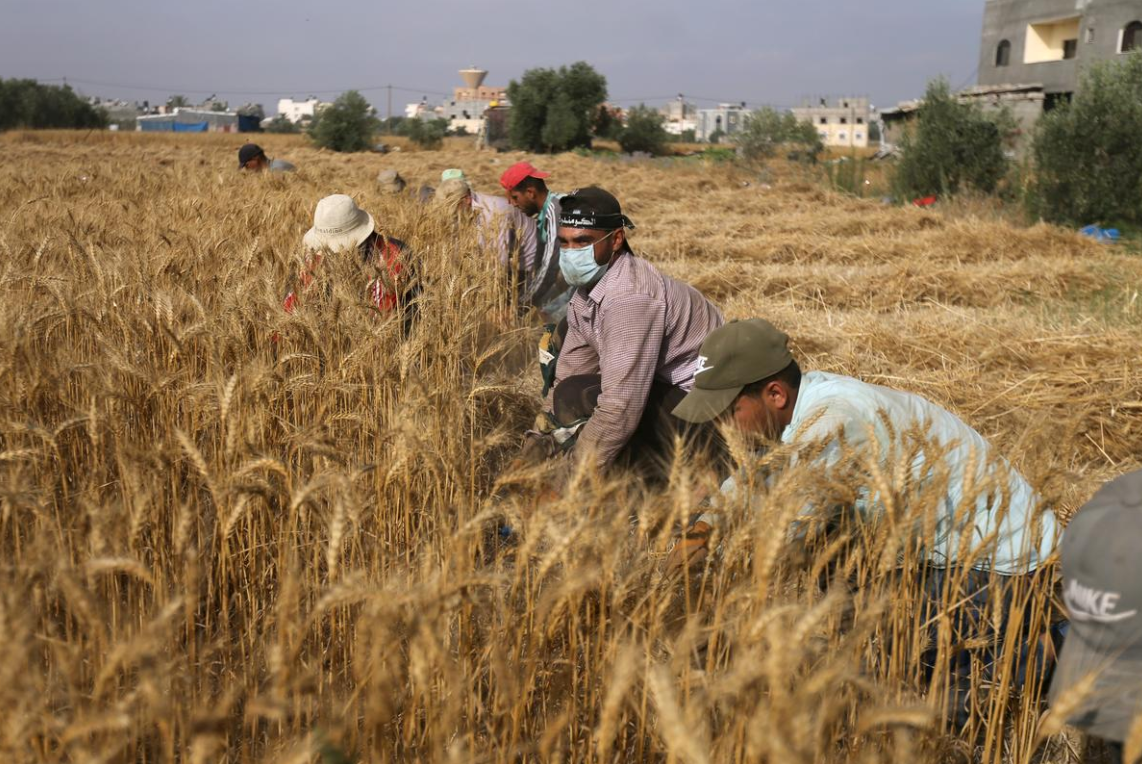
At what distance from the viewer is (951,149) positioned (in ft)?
56.5

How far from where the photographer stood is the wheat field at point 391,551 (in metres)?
1.18

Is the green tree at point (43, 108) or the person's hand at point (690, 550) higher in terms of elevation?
the green tree at point (43, 108)

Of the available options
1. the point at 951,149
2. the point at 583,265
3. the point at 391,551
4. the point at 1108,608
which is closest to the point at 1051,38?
the point at 951,149

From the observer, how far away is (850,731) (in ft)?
5.24

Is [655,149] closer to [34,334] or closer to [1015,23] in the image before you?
[1015,23]

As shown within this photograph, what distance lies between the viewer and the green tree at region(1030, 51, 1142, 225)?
1462 centimetres

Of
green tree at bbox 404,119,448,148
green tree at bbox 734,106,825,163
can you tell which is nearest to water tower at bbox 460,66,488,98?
green tree at bbox 404,119,448,148

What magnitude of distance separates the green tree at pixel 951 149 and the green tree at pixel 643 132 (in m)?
32.9

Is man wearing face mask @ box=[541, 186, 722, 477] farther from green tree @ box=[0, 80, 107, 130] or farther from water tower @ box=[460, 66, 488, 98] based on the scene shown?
water tower @ box=[460, 66, 488, 98]

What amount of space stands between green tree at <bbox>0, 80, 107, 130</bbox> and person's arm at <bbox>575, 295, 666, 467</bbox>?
59564 mm

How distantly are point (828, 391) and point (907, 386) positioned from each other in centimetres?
252

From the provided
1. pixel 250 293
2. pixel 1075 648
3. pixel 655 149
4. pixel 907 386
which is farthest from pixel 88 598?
pixel 655 149

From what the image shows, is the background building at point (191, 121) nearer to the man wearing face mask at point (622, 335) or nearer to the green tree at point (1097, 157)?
the green tree at point (1097, 157)

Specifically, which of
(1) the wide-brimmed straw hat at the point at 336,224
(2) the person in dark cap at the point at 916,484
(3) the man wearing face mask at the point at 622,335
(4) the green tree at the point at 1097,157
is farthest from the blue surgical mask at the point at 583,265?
(4) the green tree at the point at 1097,157
